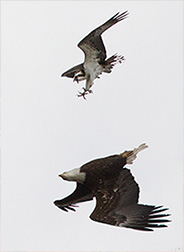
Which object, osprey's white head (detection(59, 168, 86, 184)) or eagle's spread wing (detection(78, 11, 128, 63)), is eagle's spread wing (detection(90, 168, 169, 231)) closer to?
osprey's white head (detection(59, 168, 86, 184))

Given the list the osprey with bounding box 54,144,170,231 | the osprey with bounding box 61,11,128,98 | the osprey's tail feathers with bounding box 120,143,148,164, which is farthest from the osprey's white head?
the osprey with bounding box 61,11,128,98

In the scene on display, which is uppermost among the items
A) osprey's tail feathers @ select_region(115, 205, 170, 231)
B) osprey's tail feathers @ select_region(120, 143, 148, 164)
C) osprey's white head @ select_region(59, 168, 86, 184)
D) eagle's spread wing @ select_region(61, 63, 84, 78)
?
eagle's spread wing @ select_region(61, 63, 84, 78)

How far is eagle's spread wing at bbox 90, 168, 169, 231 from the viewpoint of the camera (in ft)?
31.8

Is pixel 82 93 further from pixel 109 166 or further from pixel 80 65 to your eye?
pixel 109 166

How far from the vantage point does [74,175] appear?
33.2ft

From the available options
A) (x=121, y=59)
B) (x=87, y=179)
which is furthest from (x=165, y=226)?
(x=121, y=59)

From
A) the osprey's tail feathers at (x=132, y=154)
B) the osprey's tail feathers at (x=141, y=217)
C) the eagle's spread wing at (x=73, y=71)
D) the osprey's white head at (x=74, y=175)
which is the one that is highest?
the eagle's spread wing at (x=73, y=71)

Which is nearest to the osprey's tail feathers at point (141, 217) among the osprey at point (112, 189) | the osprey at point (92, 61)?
the osprey at point (112, 189)

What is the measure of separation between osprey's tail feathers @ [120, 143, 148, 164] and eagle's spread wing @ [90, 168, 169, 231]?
0.29 m

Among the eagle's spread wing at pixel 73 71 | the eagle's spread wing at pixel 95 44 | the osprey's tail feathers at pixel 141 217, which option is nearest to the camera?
the osprey's tail feathers at pixel 141 217

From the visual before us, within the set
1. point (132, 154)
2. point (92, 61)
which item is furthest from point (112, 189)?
point (92, 61)

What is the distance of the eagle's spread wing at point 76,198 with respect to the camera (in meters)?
10.4

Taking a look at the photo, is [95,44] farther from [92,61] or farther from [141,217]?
[141,217]

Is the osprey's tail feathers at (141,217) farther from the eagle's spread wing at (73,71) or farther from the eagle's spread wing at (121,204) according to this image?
the eagle's spread wing at (73,71)
